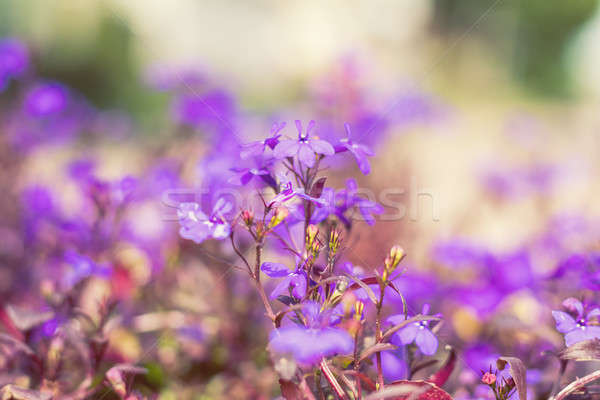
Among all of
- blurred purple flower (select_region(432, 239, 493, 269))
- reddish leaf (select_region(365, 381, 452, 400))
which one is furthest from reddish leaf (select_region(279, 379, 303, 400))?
blurred purple flower (select_region(432, 239, 493, 269))

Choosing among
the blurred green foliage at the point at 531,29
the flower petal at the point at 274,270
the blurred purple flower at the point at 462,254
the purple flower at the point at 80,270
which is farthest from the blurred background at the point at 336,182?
the blurred green foliage at the point at 531,29

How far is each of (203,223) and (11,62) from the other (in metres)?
1.35

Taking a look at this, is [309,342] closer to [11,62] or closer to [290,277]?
[290,277]

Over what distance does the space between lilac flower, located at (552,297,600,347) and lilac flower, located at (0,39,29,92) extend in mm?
1804

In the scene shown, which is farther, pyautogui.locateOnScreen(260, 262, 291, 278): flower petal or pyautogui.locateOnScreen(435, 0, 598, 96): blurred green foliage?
pyautogui.locateOnScreen(435, 0, 598, 96): blurred green foliage

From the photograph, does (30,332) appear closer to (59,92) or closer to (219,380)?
(219,380)

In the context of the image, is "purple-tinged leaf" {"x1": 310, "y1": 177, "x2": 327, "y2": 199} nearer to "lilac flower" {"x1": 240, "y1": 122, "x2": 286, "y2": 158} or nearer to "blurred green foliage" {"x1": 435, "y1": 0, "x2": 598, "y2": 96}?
"lilac flower" {"x1": 240, "y1": 122, "x2": 286, "y2": 158}

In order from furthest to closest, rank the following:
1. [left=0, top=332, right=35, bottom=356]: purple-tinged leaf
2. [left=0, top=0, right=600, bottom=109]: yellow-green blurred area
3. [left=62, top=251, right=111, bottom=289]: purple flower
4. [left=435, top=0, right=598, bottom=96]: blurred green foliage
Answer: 1. [left=435, top=0, right=598, bottom=96]: blurred green foliage
2. [left=0, top=0, right=600, bottom=109]: yellow-green blurred area
3. [left=62, top=251, right=111, bottom=289]: purple flower
4. [left=0, top=332, right=35, bottom=356]: purple-tinged leaf

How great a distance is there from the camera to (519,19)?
554 inches

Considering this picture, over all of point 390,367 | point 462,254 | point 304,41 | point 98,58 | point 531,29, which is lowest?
point 390,367

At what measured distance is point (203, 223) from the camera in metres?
0.94

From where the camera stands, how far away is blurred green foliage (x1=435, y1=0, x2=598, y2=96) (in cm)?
1369

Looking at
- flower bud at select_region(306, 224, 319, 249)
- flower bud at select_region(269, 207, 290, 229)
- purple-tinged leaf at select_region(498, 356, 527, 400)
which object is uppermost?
flower bud at select_region(269, 207, 290, 229)

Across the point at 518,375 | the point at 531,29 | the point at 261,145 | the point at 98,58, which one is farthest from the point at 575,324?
the point at 531,29
